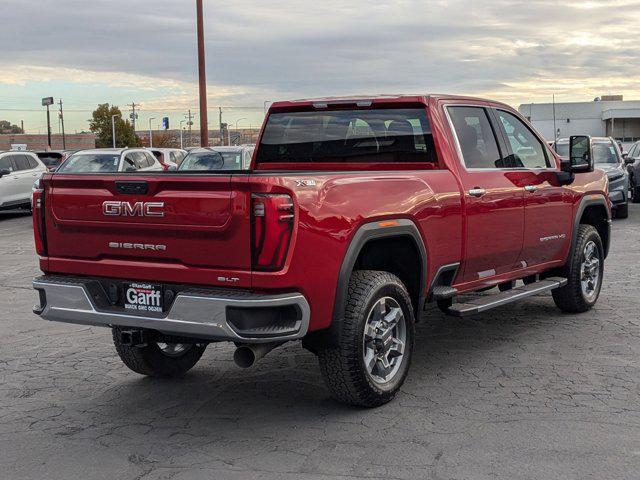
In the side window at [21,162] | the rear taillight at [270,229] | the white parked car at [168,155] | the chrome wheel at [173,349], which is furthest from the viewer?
the white parked car at [168,155]

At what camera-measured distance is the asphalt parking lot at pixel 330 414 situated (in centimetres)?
457

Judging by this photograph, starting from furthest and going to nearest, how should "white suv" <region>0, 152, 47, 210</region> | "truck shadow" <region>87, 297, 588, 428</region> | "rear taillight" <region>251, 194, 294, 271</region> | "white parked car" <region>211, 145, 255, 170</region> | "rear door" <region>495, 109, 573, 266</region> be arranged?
"white suv" <region>0, 152, 47, 210</region>
"white parked car" <region>211, 145, 255, 170</region>
"rear door" <region>495, 109, 573, 266</region>
"truck shadow" <region>87, 297, 588, 428</region>
"rear taillight" <region>251, 194, 294, 271</region>

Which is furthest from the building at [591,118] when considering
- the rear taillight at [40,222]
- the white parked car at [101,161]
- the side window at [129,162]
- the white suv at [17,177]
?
the rear taillight at [40,222]

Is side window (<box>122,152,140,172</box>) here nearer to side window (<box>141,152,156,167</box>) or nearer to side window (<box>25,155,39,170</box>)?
side window (<box>141,152,156,167</box>)

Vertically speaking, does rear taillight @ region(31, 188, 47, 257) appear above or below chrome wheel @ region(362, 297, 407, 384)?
above

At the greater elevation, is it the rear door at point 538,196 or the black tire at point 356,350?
the rear door at point 538,196

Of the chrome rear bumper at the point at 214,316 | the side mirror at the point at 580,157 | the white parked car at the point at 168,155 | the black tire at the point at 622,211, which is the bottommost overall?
the black tire at the point at 622,211

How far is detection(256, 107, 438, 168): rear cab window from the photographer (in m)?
6.61

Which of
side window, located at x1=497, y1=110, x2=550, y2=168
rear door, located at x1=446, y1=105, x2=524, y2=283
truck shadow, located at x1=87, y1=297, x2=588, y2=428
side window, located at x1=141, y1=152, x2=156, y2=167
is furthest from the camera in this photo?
side window, located at x1=141, y1=152, x2=156, y2=167

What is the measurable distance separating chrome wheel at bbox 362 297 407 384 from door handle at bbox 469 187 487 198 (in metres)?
1.26

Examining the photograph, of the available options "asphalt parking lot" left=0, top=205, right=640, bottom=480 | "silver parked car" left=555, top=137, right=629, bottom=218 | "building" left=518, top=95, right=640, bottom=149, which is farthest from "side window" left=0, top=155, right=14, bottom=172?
"building" left=518, top=95, right=640, bottom=149

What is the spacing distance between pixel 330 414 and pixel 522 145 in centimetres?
346

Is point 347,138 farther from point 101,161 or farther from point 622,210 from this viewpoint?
point 101,161

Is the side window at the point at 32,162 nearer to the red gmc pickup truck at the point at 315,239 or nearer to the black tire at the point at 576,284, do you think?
the red gmc pickup truck at the point at 315,239
